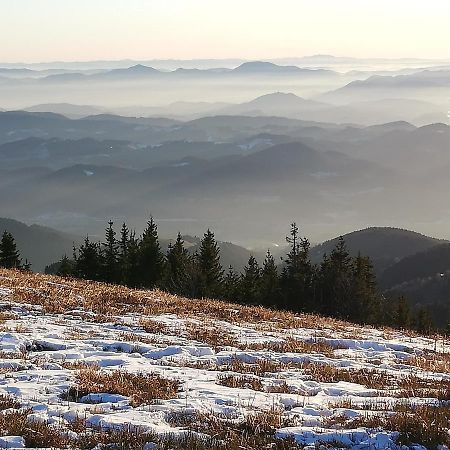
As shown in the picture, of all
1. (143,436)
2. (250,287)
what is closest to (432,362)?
(143,436)

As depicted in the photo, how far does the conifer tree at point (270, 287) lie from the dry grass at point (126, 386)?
44.6 m

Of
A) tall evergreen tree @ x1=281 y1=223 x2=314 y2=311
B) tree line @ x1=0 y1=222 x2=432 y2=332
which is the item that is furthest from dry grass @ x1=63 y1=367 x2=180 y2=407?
tall evergreen tree @ x1=281 y1=223 x2=314 y2=311

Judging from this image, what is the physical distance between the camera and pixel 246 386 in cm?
999

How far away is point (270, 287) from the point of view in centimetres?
5850

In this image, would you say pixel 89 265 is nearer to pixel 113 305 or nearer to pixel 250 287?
pixel 250 287

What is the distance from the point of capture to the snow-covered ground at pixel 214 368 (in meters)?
7.47

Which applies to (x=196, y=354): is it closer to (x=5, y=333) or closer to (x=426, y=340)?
(x=5, y=333)

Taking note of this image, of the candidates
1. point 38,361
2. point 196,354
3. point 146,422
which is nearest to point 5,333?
point 38,361

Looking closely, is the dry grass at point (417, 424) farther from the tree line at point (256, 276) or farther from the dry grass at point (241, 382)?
the tree line at point (256, 276)

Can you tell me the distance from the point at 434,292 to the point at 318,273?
14023cm

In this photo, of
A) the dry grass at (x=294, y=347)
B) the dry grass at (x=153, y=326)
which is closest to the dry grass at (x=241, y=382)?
the dry grass at (x=294, y=347)

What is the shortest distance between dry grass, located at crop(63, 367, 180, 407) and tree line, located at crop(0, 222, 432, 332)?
3781cm

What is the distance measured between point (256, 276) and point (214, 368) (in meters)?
53.0

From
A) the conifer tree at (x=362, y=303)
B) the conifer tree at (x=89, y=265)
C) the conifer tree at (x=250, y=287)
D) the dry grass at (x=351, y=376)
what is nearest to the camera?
the dry grass at (x=351, y=376)
